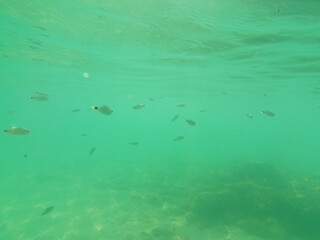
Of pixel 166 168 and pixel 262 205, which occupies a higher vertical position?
pixel 262 205

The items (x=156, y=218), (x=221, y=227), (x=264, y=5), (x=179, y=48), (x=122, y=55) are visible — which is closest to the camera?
(x=264, y=5)

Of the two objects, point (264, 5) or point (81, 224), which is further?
point (81, 224)

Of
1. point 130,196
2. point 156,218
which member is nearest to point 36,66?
point 130,196

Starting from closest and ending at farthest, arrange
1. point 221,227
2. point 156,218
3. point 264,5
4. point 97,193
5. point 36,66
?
1. point 264,5
2. point 221,227
3. point 156,218
4. point 97,193
5. point 36,66

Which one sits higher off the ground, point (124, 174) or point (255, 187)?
point (255, 187)

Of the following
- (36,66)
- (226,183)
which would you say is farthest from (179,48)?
(36,66)

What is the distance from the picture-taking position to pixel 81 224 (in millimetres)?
13828

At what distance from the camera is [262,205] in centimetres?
1452

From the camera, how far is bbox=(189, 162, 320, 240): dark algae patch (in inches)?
487

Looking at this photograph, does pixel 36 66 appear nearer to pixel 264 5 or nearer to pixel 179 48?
pixel 179 48

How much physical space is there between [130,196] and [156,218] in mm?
4433

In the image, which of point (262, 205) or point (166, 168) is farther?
point (166, 168)

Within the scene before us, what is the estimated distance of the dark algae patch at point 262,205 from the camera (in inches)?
487

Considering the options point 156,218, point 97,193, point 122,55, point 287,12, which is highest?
point 287,12
